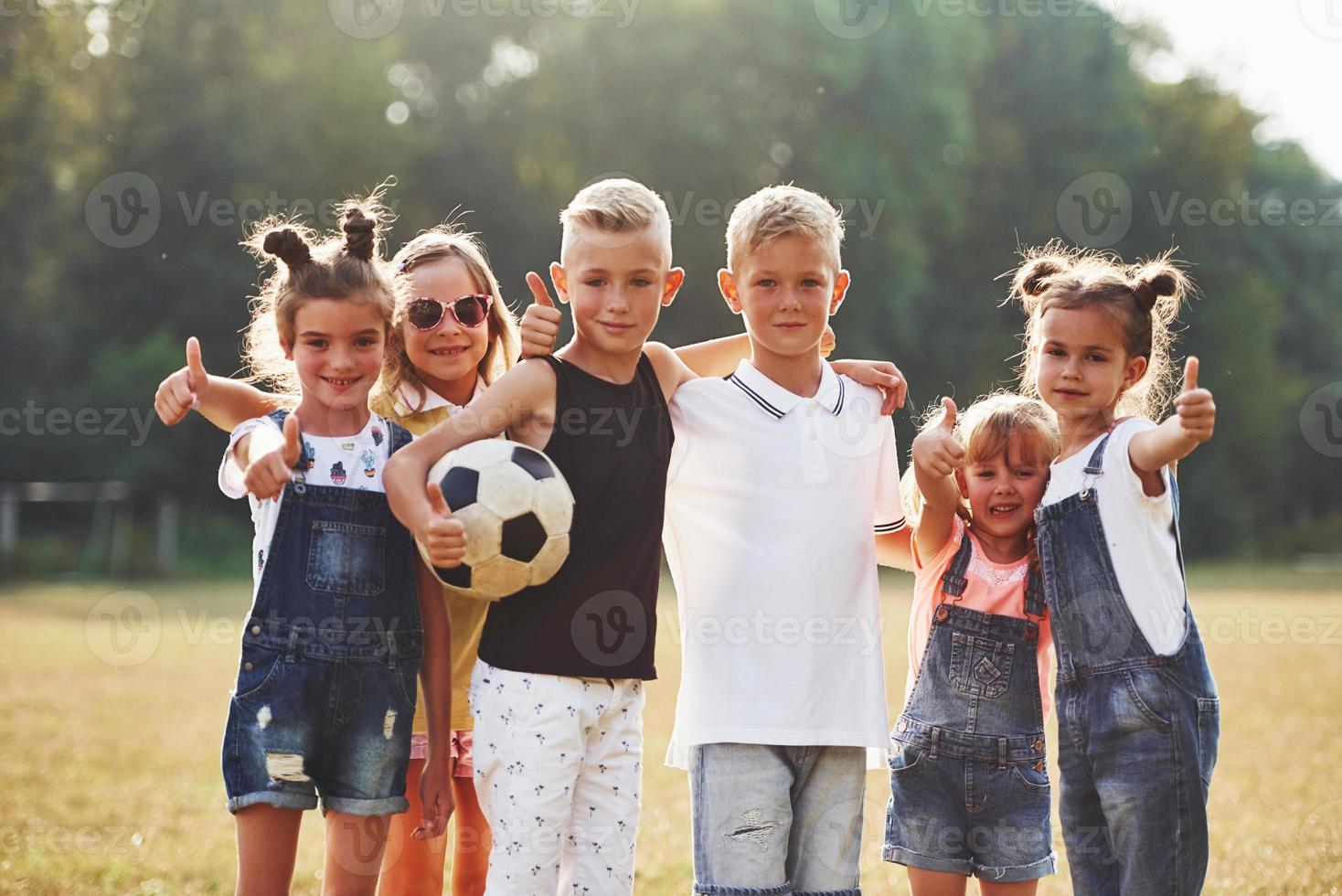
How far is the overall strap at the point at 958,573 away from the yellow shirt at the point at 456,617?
4.61ft

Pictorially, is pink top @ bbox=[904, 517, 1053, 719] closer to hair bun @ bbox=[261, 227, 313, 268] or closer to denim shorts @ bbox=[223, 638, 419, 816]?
denim shorts @ bbox=[223, 638, 419, 816]

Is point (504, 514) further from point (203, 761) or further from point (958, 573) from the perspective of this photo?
point (203, 761)

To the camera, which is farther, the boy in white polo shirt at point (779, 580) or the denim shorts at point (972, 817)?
the denim shorts at point (972, 817)

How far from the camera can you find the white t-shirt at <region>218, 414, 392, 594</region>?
3484mm

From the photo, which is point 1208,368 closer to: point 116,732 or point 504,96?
point 504,96

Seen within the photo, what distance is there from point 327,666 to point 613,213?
1.42 metres

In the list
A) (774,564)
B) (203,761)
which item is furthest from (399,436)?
(203,761)

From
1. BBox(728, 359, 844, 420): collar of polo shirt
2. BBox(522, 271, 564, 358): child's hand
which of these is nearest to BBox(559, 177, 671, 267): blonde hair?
BBox(522, 271, 564, 358): child's hand

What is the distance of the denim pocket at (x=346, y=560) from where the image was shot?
3.44 meters

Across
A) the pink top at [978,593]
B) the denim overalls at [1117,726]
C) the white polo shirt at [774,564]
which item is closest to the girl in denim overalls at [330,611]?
the white polo shirt at [774,564]

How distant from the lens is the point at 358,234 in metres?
3.71

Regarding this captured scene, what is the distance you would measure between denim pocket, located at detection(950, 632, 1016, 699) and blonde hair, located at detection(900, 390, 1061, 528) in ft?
1.32

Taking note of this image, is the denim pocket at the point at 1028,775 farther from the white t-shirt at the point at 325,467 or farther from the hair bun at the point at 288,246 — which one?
the hair bun at the point at 288,246

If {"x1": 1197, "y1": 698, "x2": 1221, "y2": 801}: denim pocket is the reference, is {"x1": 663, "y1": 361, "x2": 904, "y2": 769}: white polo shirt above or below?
above
